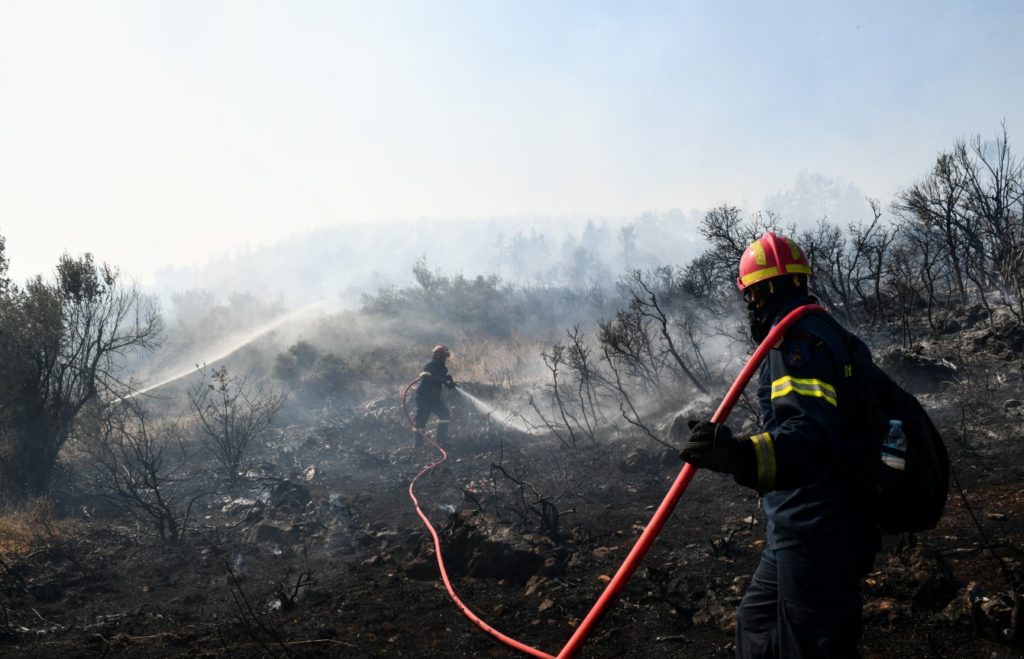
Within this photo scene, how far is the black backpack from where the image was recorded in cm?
201

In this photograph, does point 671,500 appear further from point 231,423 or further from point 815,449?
point 231,423

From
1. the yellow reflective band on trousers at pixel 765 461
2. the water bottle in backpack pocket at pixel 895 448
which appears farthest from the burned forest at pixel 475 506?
the yellow reflective band on trousers at pixel 765 461

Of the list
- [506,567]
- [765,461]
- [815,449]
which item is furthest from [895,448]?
[506,567]

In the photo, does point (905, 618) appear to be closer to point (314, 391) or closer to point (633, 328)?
point (633, 328)

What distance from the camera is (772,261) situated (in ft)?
8.53

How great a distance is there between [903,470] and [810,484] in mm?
301

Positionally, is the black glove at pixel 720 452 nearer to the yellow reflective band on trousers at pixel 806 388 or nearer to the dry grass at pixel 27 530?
the yellow reflective band on trousers at pixel 806 388

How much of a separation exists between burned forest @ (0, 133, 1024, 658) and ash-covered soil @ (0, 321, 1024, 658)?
0.09 ft

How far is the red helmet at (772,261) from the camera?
2.58m

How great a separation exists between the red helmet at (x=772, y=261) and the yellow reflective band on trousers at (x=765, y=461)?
78 cm

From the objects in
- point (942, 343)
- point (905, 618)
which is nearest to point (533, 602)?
point (905, 618)

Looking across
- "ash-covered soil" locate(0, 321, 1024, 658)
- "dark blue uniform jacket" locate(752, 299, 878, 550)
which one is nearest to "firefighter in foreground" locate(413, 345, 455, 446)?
"ash-covered soil" locate(0, 321, 1024, 658)

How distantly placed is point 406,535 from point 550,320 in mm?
23902

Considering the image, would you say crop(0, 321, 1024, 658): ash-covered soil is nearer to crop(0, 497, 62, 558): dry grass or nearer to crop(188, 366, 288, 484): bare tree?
crop(0, 497, 62, 558): dry grass
